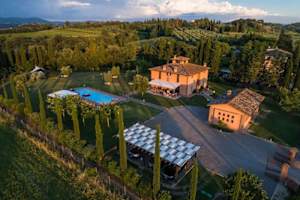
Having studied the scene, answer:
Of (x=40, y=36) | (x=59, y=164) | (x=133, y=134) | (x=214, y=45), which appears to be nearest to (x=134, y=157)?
(x=133, y=134)

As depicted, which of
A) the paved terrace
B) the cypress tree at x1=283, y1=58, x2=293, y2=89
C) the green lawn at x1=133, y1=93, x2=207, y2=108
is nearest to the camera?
the paved terrace

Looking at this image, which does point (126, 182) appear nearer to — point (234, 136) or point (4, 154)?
point (4, 154)

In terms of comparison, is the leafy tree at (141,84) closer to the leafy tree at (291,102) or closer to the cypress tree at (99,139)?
the cypress tree at (99,139)

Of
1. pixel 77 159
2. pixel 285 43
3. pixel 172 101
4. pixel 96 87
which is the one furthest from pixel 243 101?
pixel 285 43

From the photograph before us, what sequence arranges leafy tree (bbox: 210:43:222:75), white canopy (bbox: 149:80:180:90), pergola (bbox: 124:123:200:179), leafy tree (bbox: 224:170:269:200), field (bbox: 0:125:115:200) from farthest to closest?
leafy tree (bbox: 210:43:222:75) < white canopy (bbox: 149:80:180:90) < pergola (bbox: 124:123:200:179) < field (bbox: 0:125:115:200) < leafy tree (bbox: 224:170:269:200)

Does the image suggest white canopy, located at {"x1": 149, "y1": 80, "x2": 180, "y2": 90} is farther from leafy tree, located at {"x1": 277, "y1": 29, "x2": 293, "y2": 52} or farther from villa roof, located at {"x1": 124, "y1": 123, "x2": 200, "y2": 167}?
leafy tree, located at {"x1": 277, "y1": 29, "x2": 293, "y2": 52}

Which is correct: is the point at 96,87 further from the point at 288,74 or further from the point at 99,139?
the point at 288,74

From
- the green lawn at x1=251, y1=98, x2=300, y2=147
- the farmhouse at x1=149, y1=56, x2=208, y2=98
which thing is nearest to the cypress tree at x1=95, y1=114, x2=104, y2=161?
the green lawn at x1=251, y1=98, x2=300, y2=147
